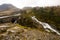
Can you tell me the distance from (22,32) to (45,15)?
9.33 m

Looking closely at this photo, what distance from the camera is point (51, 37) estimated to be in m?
20.2

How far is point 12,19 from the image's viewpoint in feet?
95.7

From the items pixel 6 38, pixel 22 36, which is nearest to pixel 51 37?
pixel 22 36

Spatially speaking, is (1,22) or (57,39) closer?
(57,39)

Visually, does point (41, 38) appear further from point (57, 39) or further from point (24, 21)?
point (24, 21)

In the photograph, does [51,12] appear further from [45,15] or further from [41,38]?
[41,38]

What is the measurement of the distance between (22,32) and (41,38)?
8.81 ft

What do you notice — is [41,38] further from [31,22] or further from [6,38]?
[31,22]

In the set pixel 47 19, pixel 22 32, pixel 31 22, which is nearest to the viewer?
pixel 22 32

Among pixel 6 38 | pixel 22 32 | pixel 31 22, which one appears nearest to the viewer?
pixel 6 38

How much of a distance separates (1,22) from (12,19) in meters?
2.45

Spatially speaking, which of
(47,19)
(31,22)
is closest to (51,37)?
(31,22)

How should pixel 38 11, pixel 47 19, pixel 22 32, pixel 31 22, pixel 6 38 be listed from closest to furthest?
1. pixel 6 38
2. pixel 22 32
3. pixel 31 22
4. pixel 47 19
5. pixel 38 11

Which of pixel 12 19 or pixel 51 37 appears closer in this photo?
pixel 51 37
